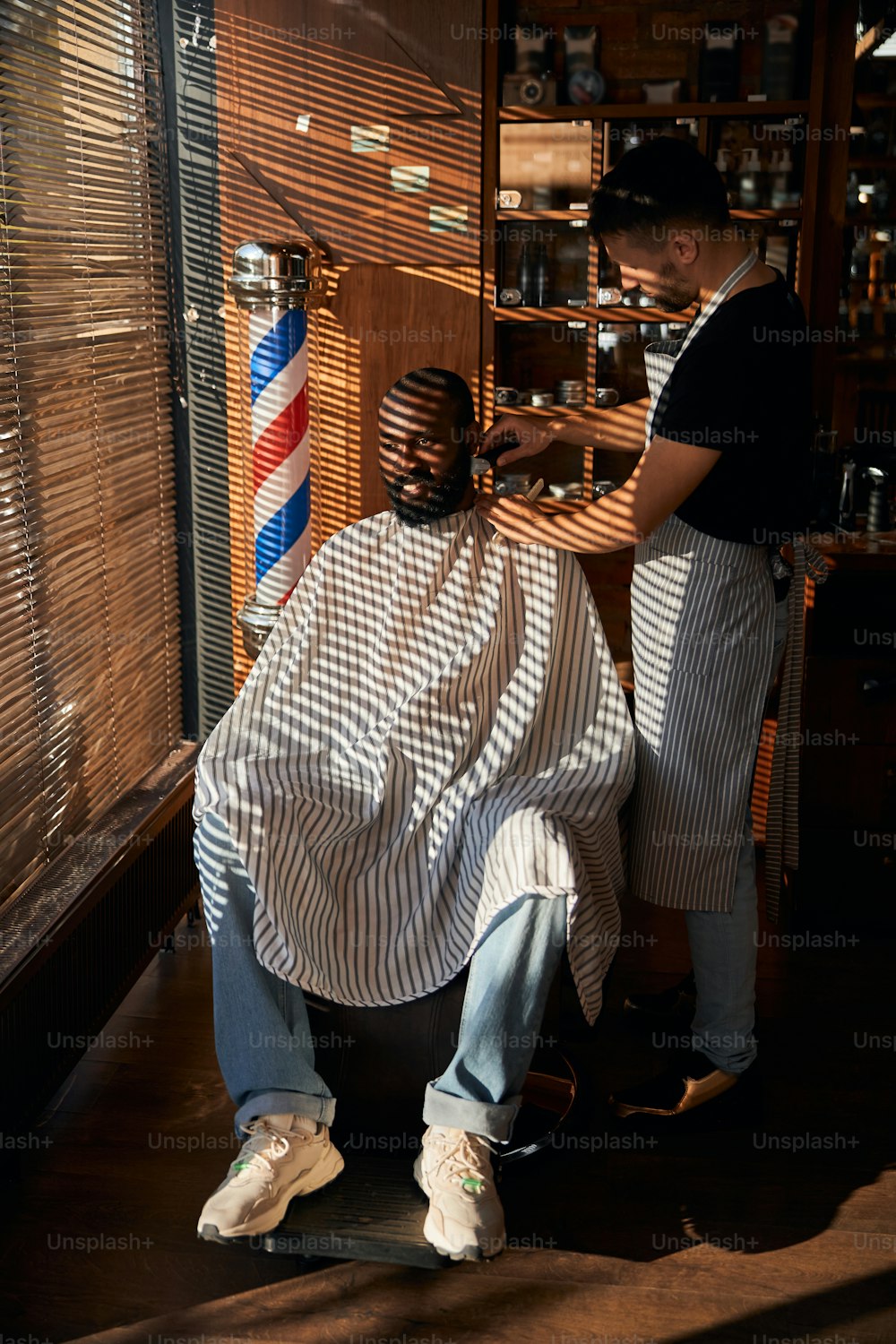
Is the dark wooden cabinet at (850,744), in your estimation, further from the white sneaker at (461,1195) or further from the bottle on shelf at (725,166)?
the white sneaker at (461,1195)

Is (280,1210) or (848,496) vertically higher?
(848,496)

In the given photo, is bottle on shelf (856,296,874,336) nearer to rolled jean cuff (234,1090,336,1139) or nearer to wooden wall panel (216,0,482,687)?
wooden wall panel (216,0,482,687)

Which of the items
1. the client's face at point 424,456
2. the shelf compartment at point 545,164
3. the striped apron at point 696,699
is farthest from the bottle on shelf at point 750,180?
the client's face at point 424,456

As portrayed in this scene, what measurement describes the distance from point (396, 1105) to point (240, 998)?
1.18 ft

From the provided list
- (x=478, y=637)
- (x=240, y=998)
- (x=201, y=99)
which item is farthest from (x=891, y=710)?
(x=201, y=99)

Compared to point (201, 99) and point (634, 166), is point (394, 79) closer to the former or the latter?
point (201, 99)

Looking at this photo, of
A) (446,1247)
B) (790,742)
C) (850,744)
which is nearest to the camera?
(446,1247)

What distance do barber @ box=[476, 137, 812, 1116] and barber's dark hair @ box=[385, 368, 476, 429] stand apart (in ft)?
0.58

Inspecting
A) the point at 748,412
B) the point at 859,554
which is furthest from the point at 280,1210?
the point at 859,554

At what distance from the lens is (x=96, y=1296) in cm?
176

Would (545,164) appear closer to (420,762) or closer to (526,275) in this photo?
(526,275)

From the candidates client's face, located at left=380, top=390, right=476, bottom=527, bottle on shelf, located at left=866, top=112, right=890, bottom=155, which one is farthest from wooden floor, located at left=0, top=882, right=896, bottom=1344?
bottle on shelf, located at left=866, top=112, right=890, bottom=155

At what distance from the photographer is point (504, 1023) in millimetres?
1782

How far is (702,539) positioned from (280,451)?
1075 millimetres
